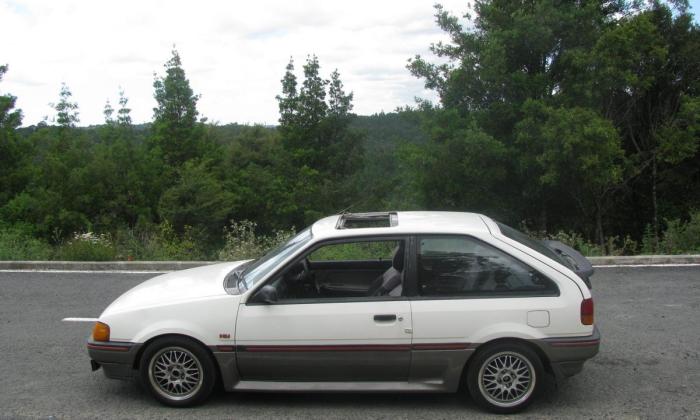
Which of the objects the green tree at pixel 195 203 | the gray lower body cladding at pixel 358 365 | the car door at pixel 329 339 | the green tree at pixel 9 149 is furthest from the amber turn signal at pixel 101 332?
the green tree at pixel 9 149

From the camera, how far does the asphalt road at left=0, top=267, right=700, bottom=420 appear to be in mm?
5078

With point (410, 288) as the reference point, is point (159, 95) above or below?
above

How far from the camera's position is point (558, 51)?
27.3m

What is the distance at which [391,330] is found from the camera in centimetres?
493

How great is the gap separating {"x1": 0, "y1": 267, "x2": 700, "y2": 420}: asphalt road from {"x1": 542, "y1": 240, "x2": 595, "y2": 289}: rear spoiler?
3.18 ft

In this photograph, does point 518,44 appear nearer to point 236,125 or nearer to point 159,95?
point 159,95

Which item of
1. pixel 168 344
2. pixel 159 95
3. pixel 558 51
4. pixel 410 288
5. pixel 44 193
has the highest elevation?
pixel 159 95

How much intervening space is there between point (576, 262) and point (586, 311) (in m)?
0.87

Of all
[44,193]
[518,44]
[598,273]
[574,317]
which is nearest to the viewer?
[574,317]

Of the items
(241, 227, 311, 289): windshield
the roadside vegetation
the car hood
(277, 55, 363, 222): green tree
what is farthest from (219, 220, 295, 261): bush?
(277, 55, 363, 222): green tree

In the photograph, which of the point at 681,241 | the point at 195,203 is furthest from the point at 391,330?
the point at 195,203

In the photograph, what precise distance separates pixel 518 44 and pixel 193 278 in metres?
24.0

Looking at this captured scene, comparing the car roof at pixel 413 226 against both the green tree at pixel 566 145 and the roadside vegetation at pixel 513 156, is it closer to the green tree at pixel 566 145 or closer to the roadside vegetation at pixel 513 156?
the roadside vegetation at pixel 513 156

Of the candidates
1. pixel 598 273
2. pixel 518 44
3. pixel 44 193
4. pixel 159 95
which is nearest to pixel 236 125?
pixel 159 95
